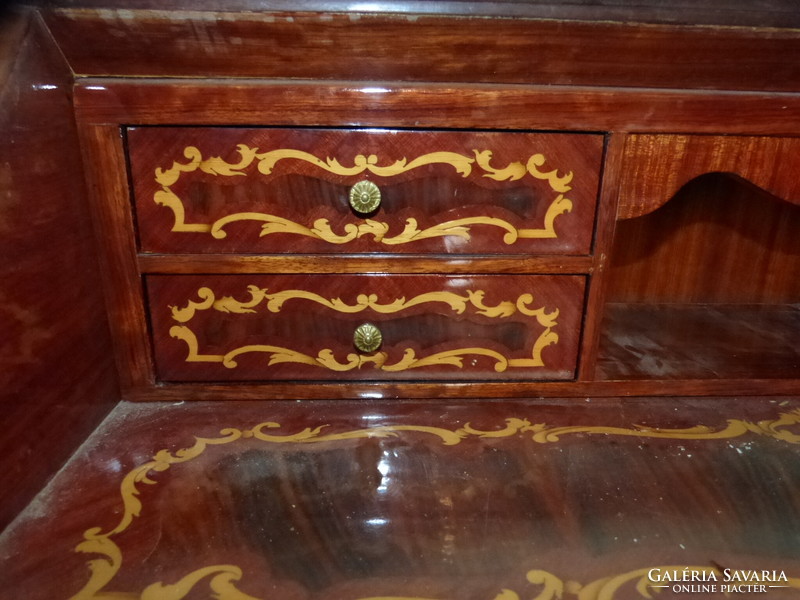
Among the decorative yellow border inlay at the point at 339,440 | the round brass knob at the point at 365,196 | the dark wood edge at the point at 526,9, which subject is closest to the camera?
the decorative yellow border inlay at the point at 339,440

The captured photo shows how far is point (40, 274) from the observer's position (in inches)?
24.9

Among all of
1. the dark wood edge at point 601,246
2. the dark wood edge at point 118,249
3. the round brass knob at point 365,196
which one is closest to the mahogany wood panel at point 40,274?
the dark wood edge at point 118,249

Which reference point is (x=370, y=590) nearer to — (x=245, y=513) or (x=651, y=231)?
(x=245, y=513)

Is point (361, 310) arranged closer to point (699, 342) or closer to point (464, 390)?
point (464, 390)

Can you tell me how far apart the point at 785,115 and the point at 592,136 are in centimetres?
25

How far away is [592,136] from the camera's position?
0.72m

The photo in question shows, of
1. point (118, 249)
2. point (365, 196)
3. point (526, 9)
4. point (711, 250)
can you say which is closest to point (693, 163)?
point (526, 9)

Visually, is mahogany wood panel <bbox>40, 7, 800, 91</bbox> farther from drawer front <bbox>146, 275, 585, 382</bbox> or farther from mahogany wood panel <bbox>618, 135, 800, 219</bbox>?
drawer front <bbox>146, 275, 585, 382</bbox>

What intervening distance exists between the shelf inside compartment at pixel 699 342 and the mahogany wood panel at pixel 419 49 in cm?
43

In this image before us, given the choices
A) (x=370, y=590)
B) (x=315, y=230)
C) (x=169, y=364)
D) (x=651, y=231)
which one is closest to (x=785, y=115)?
(x=651, y=231)

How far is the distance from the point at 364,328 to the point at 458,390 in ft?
0.57

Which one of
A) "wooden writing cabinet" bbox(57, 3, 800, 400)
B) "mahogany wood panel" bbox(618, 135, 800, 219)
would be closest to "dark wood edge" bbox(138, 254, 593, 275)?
"wooden writing cabinet" bbox(57, 3, 800, 400)

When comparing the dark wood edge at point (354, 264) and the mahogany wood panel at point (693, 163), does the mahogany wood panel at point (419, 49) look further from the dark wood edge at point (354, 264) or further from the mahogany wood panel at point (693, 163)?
the dark wood edge at point (354, 264)

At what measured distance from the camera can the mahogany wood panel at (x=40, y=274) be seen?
0.58 metres
